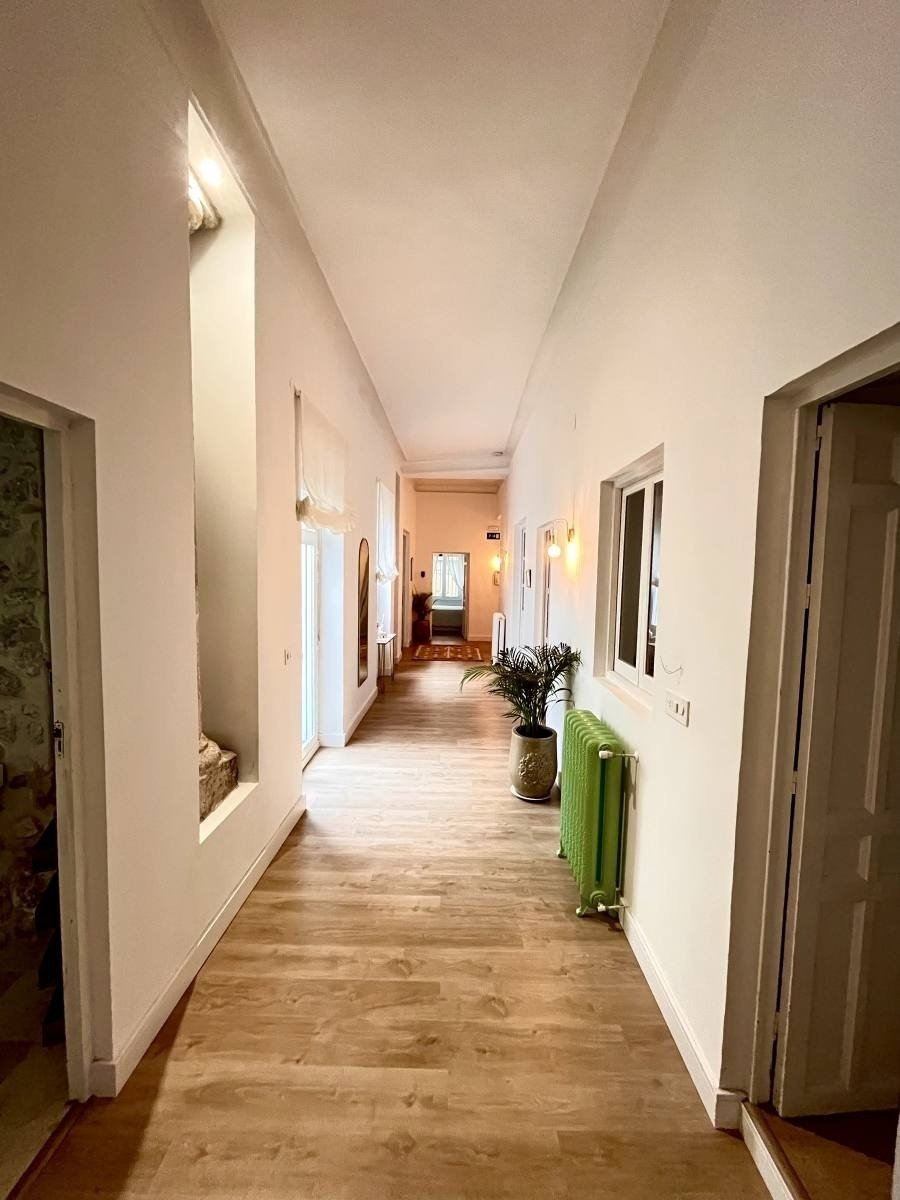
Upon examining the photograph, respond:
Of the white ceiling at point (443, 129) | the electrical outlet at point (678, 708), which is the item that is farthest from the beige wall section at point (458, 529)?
the electrical outlet at point (678, 708)

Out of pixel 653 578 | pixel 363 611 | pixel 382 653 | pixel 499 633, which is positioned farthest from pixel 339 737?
pixel 499 633

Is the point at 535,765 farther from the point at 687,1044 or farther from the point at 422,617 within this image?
the point at 422,617

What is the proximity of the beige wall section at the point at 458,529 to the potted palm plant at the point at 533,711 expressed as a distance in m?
8.15

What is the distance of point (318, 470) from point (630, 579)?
2.27 m

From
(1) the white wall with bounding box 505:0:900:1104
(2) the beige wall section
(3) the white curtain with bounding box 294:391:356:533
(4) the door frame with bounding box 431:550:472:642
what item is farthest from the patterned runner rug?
(1) the white wall with bounding box 505:0:900:1104

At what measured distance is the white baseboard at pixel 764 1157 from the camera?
1.40 metres

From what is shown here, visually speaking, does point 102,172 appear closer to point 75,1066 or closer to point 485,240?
point 485,240

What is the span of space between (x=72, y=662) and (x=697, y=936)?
2.21 metres

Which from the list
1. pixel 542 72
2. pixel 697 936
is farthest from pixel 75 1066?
pixel 542 72

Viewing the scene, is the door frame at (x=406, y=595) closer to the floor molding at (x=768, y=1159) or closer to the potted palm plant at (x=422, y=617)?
the potted palm plant at (x=422, y=617)

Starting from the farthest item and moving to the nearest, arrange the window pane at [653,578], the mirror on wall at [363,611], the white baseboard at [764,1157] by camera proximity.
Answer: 1. the mirror on wall at [363,611]
2. the window pane at [653,578]
3. the white baseboard at [764,1157]

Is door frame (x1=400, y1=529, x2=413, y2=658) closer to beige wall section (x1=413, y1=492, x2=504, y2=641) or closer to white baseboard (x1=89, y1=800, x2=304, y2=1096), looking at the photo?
beige wall section (x1=413, y1=492, x2=504, y2=641)

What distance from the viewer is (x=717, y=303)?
66.4 inches

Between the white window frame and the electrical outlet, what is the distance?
0.23m
